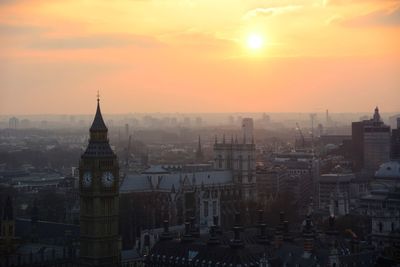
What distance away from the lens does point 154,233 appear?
67.2 metres

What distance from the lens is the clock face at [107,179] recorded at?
58656 millimetres

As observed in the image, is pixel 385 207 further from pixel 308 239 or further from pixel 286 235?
pixel 308 239

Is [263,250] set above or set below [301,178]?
below

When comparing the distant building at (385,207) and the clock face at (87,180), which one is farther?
the distant building at (385,207)

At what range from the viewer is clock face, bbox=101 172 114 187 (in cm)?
5866

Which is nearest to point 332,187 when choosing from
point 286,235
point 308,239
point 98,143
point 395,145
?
point 395,145

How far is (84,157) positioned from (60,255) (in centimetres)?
807

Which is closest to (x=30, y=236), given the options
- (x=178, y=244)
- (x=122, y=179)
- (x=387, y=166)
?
(x=178, y=244)

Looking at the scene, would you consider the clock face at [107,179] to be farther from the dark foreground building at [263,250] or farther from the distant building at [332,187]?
the distant building at [332,187]

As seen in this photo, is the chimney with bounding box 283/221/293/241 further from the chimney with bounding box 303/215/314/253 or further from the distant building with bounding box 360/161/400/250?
the distant building with bounding box 360/161/400/250

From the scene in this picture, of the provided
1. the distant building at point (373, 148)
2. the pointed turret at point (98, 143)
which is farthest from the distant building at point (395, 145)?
the pointed turret at point (98, 143)

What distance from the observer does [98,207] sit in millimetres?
58438

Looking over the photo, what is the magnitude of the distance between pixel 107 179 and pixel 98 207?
1.95 metres

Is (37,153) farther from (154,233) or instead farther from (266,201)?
(154,233)
